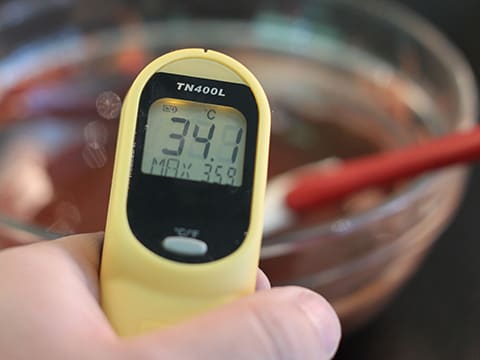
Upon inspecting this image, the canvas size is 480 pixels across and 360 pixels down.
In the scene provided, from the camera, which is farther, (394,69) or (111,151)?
(394,69)

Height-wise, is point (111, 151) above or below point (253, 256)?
below

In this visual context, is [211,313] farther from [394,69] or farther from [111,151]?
[394,69]

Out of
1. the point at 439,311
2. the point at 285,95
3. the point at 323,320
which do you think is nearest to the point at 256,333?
the point at 323,320

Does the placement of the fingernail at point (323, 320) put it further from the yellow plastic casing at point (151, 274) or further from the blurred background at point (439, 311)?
the blurred background at point (439, 311)

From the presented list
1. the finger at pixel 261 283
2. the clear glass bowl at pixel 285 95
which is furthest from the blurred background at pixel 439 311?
the finger at pixel 261 283

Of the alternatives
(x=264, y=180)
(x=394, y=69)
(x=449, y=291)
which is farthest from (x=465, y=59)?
(x=264, y=180)

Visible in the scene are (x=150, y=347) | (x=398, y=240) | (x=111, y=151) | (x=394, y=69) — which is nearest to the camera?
(x=150, y=347)

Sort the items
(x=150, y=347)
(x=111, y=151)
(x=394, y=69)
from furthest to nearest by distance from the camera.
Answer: (x=394, y=69) → (x=111, y=151) → (x=150, y=347)
